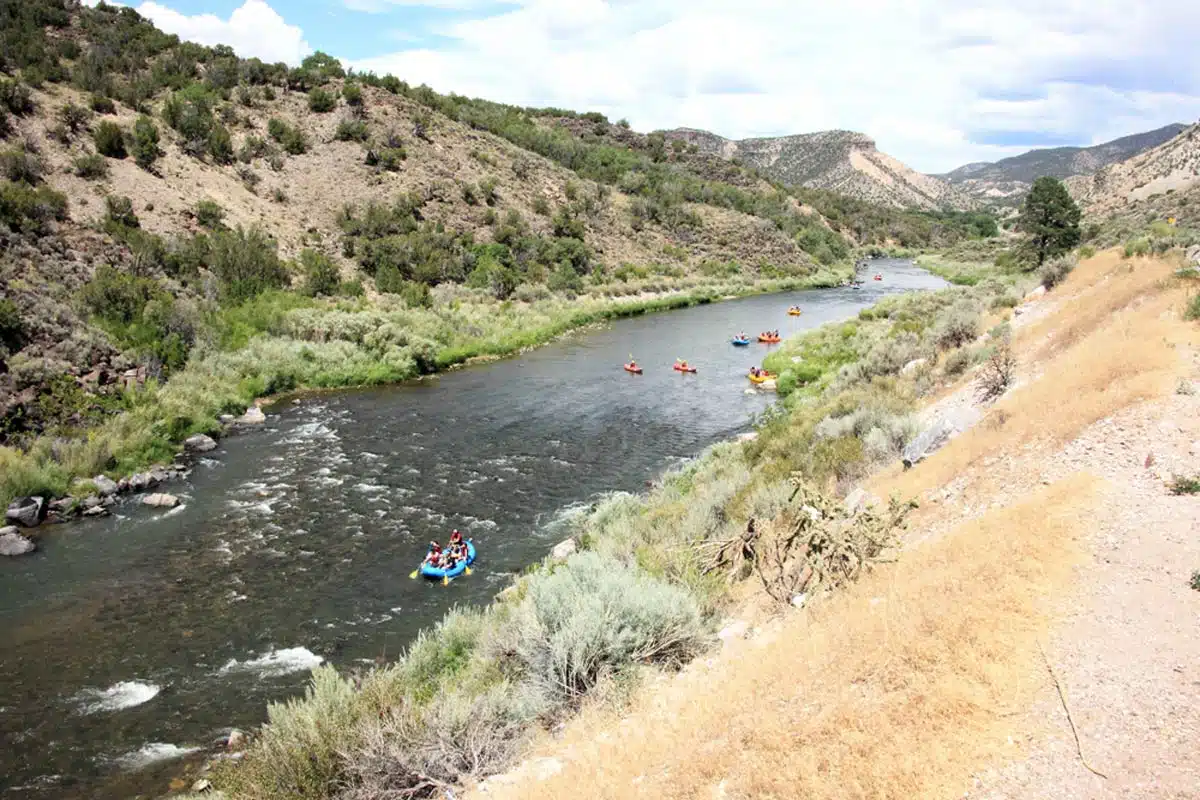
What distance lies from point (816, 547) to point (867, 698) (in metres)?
3.12

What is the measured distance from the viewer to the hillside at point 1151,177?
66875 millimetres

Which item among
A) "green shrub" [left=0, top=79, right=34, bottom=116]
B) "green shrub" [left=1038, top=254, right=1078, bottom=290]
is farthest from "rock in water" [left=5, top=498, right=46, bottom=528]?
"green shrub" [left=1038, top=254, right=1078, bottom=290]

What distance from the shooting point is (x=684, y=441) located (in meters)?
25.0

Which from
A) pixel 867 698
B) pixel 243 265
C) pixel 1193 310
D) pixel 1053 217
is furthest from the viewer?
pixel 1053 217

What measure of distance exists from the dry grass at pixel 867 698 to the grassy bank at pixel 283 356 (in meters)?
18.7

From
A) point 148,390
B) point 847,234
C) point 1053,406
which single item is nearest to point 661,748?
point 1053,406

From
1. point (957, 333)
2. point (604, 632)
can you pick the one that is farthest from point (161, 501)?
point (957, 333)

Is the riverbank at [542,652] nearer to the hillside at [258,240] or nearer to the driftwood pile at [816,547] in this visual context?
the driftwood pile at [816,547]

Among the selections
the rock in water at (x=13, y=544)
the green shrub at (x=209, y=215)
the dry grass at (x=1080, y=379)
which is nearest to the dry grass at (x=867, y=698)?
the dry grass at (x=1080, y=379)

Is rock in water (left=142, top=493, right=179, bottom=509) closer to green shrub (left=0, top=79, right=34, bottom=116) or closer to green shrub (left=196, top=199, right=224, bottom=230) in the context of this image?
green shrub (left=196, top=199, right=224, bottom=230)

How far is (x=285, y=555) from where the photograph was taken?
16.7 meters

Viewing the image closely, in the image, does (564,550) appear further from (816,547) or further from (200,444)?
(200,444)

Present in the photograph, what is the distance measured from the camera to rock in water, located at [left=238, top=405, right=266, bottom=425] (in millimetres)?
25875

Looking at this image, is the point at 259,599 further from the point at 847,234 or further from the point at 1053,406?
the point at 847,234
